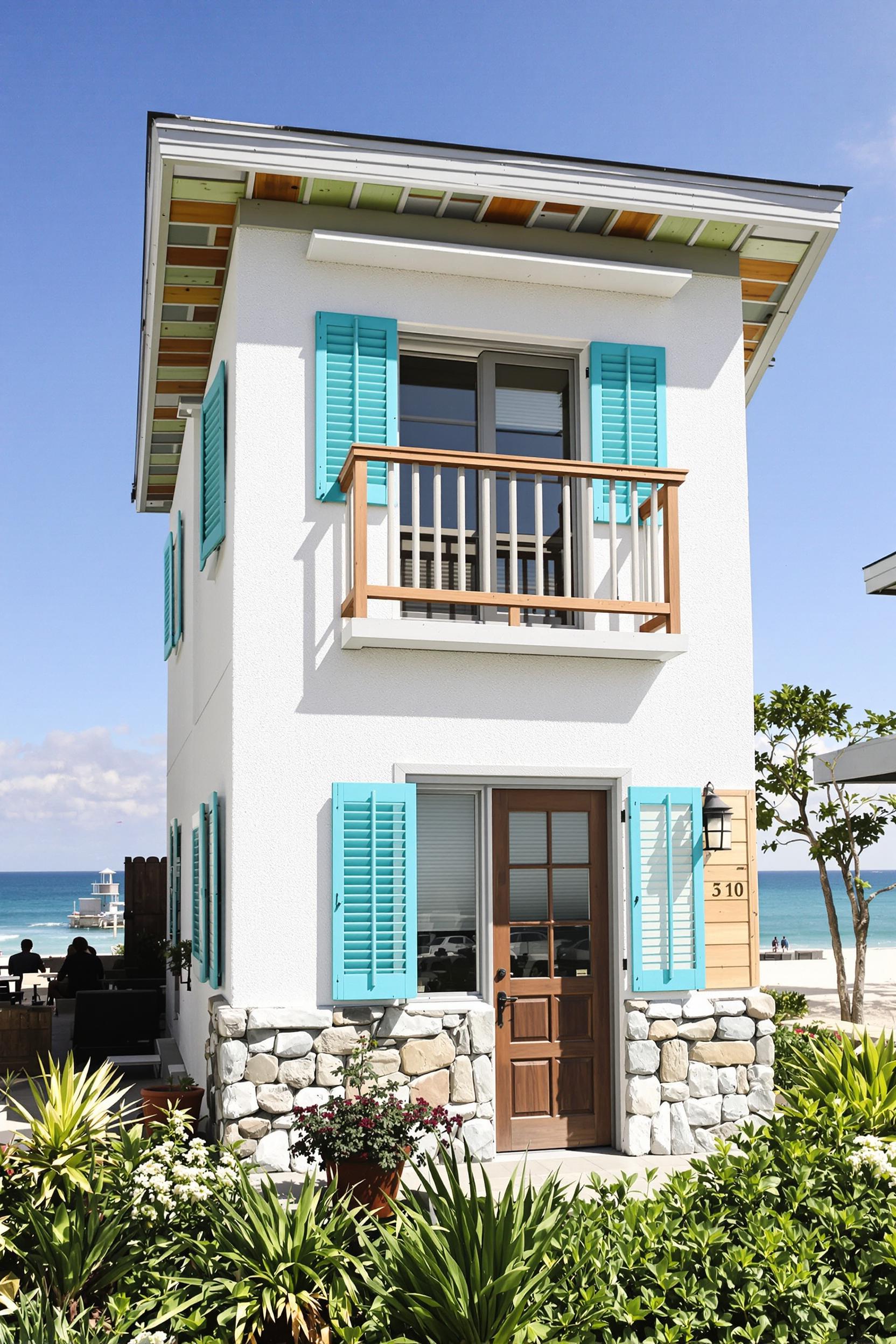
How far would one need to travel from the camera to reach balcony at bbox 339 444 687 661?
7.67 m

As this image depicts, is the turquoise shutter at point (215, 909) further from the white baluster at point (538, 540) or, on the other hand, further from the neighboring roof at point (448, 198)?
the neighboring roof at point (448, 198)

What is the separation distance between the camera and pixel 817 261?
29.9ft

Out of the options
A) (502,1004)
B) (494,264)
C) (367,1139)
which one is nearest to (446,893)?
(502,1004)

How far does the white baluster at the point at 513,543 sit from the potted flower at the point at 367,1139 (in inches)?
140

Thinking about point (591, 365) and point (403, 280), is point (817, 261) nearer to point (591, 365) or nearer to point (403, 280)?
point (591, 365)

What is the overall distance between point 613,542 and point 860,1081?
364 cm

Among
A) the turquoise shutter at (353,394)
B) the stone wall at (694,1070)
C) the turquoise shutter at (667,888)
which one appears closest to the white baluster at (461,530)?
the turquoise shutter at (353,394)

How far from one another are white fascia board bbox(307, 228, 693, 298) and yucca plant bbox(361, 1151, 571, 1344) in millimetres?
5700

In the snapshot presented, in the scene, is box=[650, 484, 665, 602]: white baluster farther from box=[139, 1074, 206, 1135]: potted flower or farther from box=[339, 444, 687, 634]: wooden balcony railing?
box=[139, 1074, 206, 1135]: potted flower

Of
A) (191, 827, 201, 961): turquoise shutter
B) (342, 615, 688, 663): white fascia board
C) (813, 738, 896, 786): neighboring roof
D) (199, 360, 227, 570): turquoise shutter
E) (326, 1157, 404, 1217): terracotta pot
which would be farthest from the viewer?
(813, 738, 896, 786): neighboring roof

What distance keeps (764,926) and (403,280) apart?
73.3m

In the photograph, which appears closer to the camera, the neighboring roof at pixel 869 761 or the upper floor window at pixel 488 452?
the upper floor window at pixel 488 452

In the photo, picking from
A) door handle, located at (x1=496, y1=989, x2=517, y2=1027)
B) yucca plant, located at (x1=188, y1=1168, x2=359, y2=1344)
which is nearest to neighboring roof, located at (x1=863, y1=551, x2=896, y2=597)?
door handle, located at (x1=496, y1=989, x2=517, y2=1027)

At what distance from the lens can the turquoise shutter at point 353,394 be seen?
26.1ft
